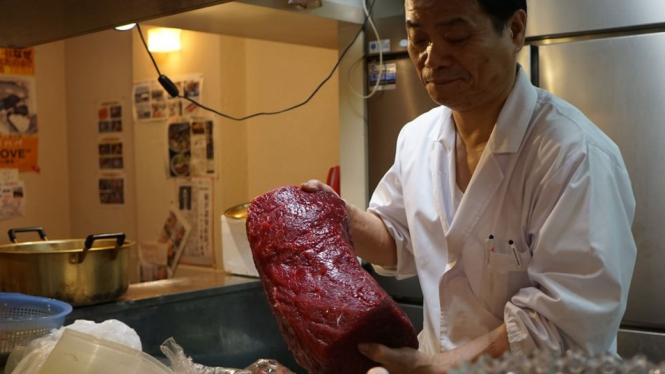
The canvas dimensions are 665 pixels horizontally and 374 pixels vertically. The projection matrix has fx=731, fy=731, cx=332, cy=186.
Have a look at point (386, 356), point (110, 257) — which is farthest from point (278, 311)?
point (110, 257)

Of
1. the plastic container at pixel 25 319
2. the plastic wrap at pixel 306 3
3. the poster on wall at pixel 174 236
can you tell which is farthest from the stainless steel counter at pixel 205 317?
the poster on wall at pixel 174 236

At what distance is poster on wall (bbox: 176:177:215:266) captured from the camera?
14.2 feet

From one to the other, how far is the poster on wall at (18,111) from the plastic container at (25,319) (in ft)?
11.6

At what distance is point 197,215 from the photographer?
442 cm

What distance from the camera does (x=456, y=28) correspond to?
1452 mm

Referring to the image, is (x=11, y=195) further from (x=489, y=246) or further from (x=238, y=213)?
(x=489, y=246)

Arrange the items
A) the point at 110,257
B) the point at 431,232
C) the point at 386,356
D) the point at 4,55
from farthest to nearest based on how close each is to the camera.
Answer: the point at 4,55, the point at 110,257, the point at 431,232, the point at 386,356

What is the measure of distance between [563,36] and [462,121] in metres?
0.80

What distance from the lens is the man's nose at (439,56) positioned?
4.84 ft

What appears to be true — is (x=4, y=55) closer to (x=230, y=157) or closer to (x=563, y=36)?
(x=230, y=157)

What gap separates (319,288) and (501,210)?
0.57 meters

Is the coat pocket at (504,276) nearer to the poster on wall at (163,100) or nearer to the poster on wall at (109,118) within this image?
the poster on wall at (163,100)

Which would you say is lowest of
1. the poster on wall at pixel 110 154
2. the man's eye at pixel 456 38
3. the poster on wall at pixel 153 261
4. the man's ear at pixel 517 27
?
the poster on wall at pixel 153 261

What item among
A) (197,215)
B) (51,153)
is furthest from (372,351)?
(51,153)
